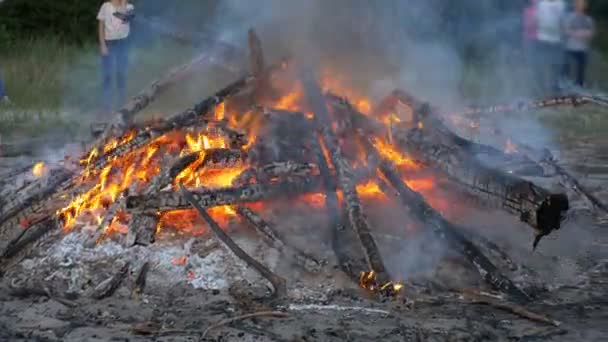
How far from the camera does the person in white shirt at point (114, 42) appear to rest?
407 inches

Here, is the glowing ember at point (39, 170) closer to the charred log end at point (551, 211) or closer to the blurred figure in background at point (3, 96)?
the charred log end at point (551, 211)

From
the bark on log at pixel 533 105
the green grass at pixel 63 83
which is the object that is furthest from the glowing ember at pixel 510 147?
the green grass at pixel 63 83

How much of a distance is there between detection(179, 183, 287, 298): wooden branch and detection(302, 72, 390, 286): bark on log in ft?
1.85

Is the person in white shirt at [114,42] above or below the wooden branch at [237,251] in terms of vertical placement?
above

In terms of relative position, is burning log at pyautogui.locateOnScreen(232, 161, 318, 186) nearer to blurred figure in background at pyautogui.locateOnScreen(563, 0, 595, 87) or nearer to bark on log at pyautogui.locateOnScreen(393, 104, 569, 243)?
bark on log at pyautogui.locateOnScreen(393, 104, 569, 243)

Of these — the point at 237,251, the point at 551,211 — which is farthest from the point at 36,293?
the point at 551,211

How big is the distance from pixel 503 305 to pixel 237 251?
1.66m

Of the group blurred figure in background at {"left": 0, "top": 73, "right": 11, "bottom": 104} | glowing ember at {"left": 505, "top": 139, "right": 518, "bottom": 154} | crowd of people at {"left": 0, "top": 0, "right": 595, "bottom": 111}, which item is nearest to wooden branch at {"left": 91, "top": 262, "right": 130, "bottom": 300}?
glowing ember at {"left": 505, "top": 139, "right": 518, "bottom": 154}

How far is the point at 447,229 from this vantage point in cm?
488

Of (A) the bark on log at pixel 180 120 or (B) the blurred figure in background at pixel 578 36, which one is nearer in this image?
(A) the bark on log at pixel 180 120

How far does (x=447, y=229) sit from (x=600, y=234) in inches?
59.6

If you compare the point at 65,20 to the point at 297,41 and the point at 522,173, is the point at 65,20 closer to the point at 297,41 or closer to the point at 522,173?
the point at 297,41

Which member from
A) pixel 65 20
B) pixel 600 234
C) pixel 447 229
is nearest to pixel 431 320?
pixel 447 229

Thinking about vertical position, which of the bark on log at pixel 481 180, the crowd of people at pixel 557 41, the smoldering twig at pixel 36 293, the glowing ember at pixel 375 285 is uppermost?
the crowd of people at pixel 557 41
